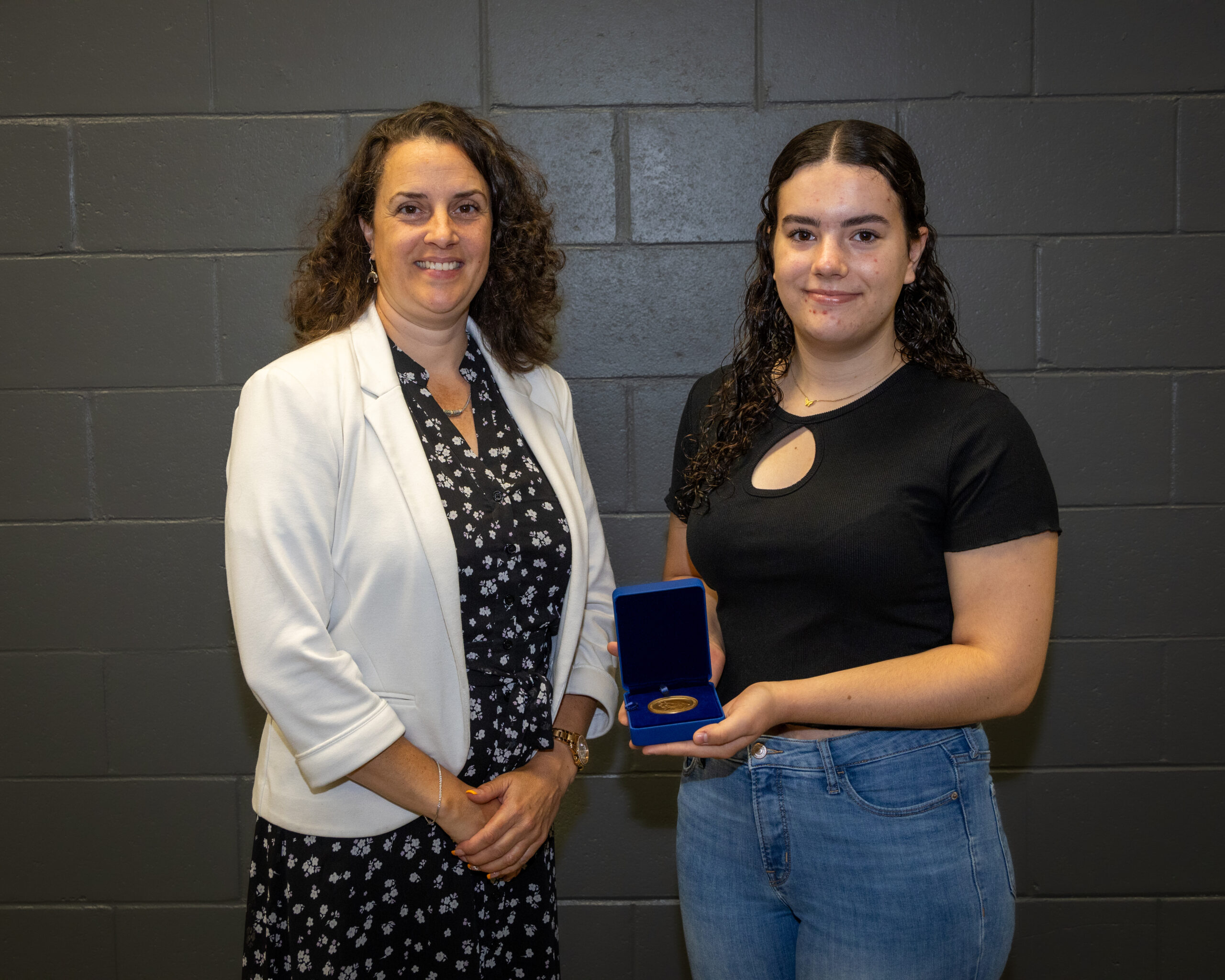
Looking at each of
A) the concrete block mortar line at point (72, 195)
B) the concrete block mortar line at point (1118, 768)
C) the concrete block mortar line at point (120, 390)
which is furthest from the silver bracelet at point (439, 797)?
the concrete block mortar line at point (72, 195)

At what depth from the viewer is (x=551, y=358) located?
6.18ft

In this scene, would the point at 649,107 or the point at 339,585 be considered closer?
the point at 339,585

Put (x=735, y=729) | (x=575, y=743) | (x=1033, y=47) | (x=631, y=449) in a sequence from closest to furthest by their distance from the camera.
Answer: (x=735, y=729) → (x=575, y=743) → (x=1033, y=47) → (x=631, y=449)

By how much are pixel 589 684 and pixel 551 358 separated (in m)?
0.65

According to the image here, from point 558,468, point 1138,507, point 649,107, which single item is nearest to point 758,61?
point 649,107

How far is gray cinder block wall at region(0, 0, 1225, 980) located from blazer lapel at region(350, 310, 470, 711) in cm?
72

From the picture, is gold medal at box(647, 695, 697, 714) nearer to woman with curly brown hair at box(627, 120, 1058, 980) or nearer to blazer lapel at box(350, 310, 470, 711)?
woman with curly brown hair at box(627, 120, 1058, 980)

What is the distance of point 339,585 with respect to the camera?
1.42m

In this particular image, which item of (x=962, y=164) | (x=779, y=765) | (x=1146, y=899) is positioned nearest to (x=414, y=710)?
(x=779, y=765)

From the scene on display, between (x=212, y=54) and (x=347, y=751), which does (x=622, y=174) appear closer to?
(x=212, y=54)

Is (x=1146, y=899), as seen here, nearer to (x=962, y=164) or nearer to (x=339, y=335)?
(x=962, y=164)

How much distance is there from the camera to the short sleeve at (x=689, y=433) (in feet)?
5.33

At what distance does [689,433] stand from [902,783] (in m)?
0.69

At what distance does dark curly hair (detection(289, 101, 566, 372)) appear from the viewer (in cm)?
161
